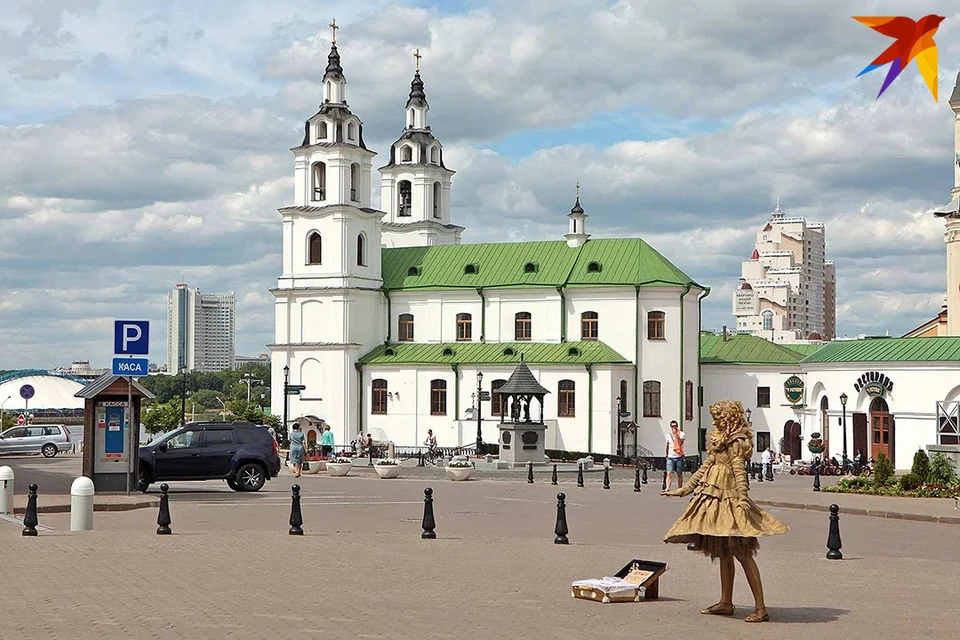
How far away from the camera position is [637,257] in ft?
222

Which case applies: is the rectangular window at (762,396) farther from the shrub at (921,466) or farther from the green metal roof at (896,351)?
the shrub at (921,466)

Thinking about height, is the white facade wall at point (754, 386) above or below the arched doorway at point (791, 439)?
above

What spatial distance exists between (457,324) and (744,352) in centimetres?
1728

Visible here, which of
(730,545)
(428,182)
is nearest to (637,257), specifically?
(428,182)

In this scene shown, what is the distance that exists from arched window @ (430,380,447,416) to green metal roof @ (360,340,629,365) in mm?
1188

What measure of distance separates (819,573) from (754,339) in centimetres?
6081

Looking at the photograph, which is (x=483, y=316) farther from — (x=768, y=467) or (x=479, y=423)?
(x=768, y=467)

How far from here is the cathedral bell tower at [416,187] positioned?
79.8 m

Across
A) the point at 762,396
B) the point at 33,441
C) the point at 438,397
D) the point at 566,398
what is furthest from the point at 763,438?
the point at 33,441

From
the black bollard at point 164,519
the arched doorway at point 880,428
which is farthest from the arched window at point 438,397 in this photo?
the black bollard at point 164,519

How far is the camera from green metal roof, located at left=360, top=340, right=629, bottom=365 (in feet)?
214

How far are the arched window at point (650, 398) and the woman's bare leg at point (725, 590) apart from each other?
177 ft

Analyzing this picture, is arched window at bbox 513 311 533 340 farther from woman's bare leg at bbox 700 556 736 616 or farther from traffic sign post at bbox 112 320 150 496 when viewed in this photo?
woman's bare leg at bbox 700 556 736 616

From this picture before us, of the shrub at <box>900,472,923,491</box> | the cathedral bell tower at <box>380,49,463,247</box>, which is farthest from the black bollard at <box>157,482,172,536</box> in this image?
the cathedral bell tower at <box>380,49,463,247</box>
